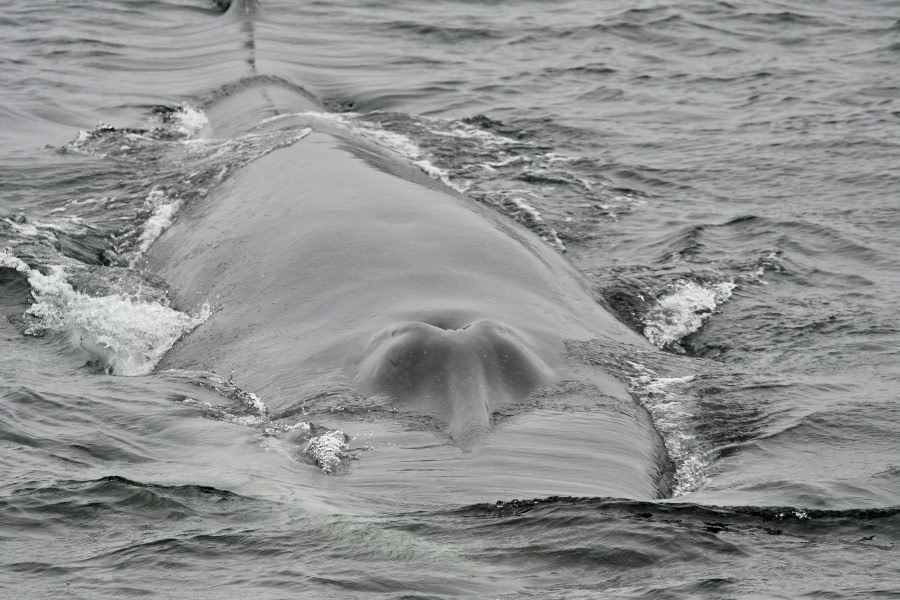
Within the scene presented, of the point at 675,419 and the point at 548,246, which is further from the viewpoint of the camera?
the point at 548,246

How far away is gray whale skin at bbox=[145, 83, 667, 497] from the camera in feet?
26.6

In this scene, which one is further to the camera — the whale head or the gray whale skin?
the gray whale skin

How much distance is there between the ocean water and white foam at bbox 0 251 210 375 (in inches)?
1.2

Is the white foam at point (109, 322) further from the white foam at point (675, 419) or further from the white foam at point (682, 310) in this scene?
the white foam at point (682, 310)

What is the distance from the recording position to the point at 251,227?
11.5 meters

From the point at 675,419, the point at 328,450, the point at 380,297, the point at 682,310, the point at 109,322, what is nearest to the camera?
the point at 328,450

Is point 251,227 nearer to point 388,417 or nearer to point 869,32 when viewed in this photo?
point 388,417

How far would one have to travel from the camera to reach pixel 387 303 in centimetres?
927

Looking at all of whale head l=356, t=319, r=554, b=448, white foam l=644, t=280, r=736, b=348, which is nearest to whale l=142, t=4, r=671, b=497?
whale head l=356, t=319, r=554, b=448

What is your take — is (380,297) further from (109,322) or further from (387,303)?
(109,322)

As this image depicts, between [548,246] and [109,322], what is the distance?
4.12 meters

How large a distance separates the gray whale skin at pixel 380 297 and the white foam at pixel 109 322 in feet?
0.94

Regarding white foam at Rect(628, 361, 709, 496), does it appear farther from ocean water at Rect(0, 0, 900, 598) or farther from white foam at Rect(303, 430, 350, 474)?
white foam at Rect(303, 430, 350, 474)

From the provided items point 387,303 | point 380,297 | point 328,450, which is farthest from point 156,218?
point 328,450
